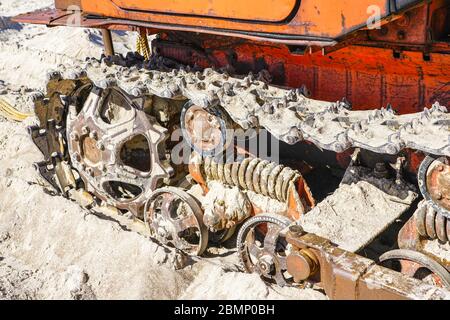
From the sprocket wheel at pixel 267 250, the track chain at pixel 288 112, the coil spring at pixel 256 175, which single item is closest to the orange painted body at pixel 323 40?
the track chain at pixel 288 112

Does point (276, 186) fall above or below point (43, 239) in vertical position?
above

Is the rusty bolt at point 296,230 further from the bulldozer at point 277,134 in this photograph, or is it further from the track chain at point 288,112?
the track chain at point 288,112

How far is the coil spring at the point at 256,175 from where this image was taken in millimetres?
4976

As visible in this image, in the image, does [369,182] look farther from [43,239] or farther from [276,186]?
[43,239]

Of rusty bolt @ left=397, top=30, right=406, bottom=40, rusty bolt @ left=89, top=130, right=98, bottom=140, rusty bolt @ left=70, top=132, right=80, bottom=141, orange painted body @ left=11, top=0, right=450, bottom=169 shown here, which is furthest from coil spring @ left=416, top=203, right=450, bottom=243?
rusty bolt @ left=70, top=132, right=80, bottom=141

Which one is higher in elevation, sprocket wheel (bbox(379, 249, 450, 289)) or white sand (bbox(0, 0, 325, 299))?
sprocket wheel (bbox(379, 249, 450, 289))

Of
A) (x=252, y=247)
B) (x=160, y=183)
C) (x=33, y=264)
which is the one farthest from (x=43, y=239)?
(x=252, y=247)

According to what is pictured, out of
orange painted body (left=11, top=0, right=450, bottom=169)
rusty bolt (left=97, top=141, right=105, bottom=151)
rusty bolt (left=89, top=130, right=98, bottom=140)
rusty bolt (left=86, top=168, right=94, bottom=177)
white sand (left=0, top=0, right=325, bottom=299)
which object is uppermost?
orange painted body (left=11, top=0, right=450, bottom=169)

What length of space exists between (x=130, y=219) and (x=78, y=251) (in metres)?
0.77

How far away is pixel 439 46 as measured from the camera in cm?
386

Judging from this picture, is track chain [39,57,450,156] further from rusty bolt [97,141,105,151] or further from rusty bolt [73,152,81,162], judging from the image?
rusty bolt [73,152,81,162]

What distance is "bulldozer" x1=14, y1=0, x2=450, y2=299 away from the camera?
12.5ft

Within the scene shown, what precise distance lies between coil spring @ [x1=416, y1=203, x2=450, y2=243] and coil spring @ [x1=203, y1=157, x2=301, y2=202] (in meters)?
1.06

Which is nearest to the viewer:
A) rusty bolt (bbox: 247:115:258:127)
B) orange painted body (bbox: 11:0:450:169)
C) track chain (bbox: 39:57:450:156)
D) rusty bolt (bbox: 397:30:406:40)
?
track chain (bbox: 39:57:450:156)
